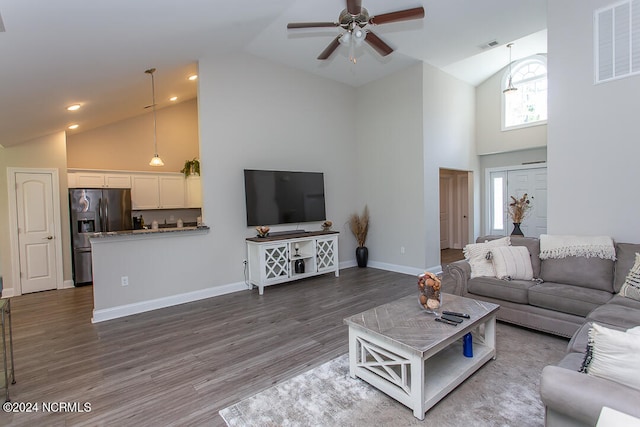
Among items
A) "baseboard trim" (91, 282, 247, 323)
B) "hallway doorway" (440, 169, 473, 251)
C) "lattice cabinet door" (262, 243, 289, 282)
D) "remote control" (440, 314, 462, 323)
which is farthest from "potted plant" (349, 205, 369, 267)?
"remote control" (440, 314, 462, 323)

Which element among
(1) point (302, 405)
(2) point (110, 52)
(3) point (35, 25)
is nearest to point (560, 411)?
(1) point (302, 405)

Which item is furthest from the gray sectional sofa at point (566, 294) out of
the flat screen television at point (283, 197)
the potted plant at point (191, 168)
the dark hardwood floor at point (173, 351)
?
the potted plant at point (191, 168)

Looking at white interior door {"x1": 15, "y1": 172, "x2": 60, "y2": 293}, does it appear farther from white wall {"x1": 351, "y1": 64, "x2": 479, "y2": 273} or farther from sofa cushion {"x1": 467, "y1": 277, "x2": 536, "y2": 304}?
sofa cushion {"x1": 467, "y1": 277, "x2": 536, "y2": 304}

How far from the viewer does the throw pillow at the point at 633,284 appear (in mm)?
2496

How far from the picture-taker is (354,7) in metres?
2.62

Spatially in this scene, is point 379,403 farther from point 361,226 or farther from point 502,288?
point 361,226

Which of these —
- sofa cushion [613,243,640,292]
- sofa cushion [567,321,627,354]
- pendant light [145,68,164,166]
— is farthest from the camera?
pendant light [145,68,164,166]

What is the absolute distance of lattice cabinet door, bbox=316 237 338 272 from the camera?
5.32 m

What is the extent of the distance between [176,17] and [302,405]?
3532 millimetres

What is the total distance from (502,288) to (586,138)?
197 cm

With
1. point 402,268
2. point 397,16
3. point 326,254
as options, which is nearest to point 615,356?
point 397,16

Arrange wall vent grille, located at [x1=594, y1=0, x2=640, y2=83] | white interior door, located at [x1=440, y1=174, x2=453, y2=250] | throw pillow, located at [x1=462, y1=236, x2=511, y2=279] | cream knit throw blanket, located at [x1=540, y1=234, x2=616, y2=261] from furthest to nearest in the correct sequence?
white interior door, located at [x1=440, y1=174, x2=453, y2=250] → throw pillow, located at [x1=462, y1=236, x2=511, y2=279] → wall vent grille, located at [x1=594, y1=0, x2=640, y2=83] → cream knit throw blanket, located at [x1=540, y1=234, x2=616, y2=261]

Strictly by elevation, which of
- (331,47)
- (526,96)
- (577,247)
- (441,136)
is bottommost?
(577,247)

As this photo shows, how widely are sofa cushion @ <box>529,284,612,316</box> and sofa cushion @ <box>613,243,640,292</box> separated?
0.56ft
